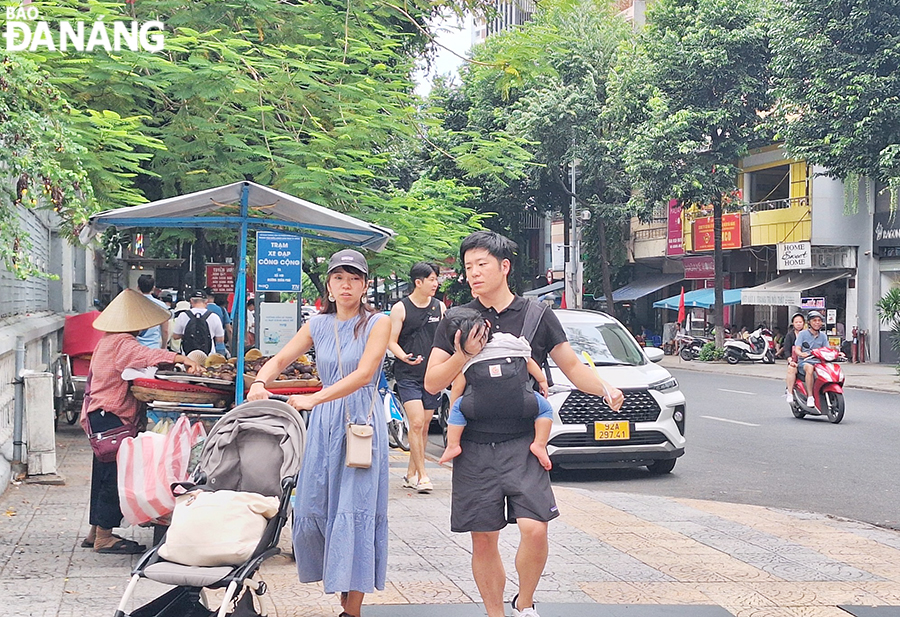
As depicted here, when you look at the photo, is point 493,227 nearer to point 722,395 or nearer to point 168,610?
point 722,395

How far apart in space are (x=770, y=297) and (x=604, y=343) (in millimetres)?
25634

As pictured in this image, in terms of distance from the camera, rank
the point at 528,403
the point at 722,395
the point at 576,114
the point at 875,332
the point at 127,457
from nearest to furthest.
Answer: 1. the point at 528,403
2. the point at 127,457
3. the point at 722,395
4. the point at 875,332
5. the point at 576,114

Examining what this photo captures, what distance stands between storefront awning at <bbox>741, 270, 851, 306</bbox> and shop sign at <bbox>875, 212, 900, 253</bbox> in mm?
1517

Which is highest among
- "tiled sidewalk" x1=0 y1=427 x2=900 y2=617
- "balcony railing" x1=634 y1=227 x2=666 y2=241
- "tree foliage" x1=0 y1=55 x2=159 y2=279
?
"balcony railing" x1=634 y1=227 x2=666 y2=241

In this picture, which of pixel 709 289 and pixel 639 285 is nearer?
pixel 709 289

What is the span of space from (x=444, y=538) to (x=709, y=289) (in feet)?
120

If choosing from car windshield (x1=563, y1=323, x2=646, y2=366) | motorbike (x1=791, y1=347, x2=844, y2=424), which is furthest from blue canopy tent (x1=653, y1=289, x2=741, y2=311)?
car windshield (x1=563, y1=323, x2=646, y2=366)

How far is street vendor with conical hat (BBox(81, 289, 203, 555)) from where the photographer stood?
6.48 metres

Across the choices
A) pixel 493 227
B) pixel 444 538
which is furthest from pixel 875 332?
pixel 444 538

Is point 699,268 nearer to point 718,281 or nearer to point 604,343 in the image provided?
point 718,281

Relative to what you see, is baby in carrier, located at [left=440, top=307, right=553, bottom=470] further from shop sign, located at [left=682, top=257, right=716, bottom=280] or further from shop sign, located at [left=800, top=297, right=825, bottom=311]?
shop sign, located at [left=682, top=257, right=716, bottom=280]

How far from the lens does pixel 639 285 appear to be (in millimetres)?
48375

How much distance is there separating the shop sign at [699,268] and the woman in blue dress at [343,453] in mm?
38431
